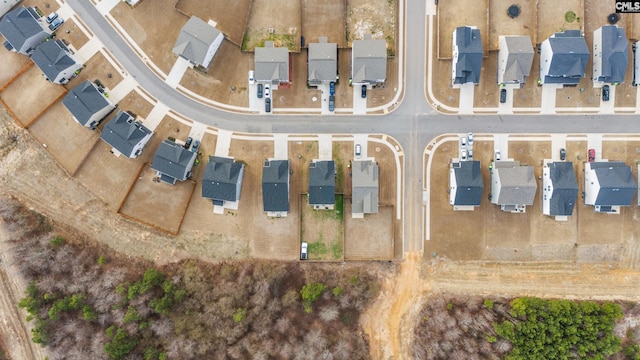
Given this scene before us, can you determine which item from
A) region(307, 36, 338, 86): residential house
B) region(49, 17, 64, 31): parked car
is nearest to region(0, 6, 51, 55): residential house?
region(49, 17, 64, 31): parked car

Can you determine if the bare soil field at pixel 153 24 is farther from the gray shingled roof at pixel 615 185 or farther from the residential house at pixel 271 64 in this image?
the gray shingled roof at pixel 615 185

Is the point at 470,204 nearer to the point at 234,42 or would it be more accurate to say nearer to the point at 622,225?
the point at 622,225

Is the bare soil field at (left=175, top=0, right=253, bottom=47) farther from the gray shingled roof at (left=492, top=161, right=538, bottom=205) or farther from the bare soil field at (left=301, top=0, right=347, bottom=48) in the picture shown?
the gray shingled roof at (left=492, top=161, right=538, bottom=205)

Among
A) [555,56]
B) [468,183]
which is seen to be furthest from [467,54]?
[468,183]

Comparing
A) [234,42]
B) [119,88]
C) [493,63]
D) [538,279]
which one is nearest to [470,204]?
[538,279]

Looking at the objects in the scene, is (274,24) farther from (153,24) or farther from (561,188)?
(561,188)

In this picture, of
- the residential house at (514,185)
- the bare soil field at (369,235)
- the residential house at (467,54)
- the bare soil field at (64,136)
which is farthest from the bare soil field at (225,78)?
the residential house at (514,185)
